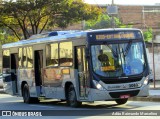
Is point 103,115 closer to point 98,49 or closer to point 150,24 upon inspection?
point 98,49

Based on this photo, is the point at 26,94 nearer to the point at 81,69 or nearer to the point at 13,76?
the point at 13,76

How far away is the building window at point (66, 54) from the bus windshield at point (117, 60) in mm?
1732

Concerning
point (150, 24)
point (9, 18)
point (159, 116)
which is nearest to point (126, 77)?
point (159, 116)

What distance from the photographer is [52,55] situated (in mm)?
22219

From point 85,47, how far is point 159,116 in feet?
15.4

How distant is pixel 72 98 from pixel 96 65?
225cm

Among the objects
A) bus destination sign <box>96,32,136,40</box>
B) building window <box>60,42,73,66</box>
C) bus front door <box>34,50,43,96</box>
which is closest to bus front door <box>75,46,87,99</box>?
building window <box>60,42,73,66</box>

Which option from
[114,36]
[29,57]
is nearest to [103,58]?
[114,36]

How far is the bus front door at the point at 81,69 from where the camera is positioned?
19422mm

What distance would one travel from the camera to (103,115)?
54.3ft

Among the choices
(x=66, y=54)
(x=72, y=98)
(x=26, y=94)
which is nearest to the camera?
Answer: (x=72, y=98)

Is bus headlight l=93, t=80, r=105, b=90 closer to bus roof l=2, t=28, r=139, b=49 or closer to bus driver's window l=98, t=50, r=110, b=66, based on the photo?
bus driver's window l=98, t=50, r=110, b=66

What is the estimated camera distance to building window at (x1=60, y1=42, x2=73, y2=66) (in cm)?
2055

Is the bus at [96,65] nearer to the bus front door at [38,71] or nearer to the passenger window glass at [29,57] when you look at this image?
the bus front door at [38,71]
